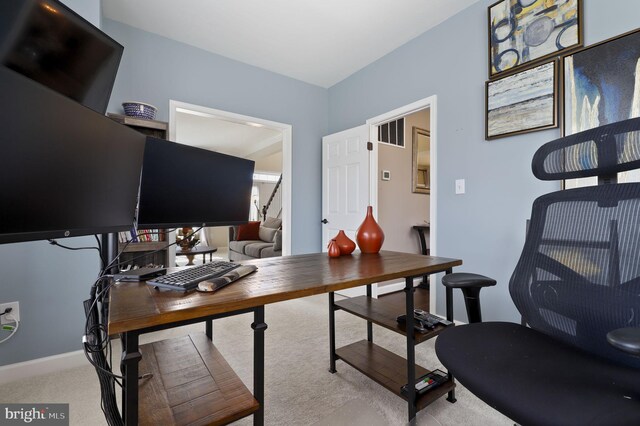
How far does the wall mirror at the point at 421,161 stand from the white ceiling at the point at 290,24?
136 cm

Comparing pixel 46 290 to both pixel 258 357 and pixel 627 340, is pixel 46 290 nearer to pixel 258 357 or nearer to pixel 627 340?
pixel 258 357

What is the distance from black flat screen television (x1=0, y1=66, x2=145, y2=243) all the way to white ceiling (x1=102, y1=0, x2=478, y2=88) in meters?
2.20

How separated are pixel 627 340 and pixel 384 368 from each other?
1244 millimetres

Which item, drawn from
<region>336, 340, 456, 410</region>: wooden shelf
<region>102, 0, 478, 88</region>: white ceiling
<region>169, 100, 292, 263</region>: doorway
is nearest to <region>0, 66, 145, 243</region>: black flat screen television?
<region>336, 340, 456, 410</region>: wooden shelf

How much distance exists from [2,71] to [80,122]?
0.69 ft

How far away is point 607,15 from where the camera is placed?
1.78m

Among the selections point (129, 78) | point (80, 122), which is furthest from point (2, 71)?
point (129, 78)

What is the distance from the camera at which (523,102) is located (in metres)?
2.11

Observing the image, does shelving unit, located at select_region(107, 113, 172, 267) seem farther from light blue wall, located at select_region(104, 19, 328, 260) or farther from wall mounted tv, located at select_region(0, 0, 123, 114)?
wall mounted tv, located at select_region(0, 0, 123, 114)

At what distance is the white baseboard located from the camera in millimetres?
1774

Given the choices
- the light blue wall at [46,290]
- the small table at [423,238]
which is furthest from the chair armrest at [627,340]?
the small table at [423,238]

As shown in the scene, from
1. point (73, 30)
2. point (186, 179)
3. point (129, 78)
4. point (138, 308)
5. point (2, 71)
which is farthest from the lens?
point (129, 78)

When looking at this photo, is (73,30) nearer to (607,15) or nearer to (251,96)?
(251,96)

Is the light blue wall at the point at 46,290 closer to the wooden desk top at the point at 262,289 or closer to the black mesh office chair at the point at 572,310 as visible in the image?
the wooden desk top at the point at 262,289
